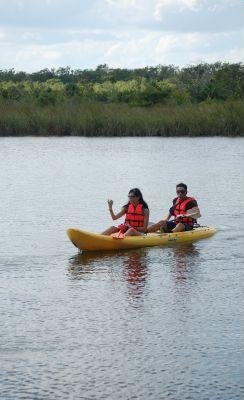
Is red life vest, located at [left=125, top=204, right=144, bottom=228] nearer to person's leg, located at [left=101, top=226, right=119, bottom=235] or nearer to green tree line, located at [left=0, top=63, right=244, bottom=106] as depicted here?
person's leg, located at [left=101, top=226, right=119, bottom=235]

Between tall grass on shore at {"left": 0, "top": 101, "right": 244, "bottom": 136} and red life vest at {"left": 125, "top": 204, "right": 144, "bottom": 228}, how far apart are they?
66.8 ft

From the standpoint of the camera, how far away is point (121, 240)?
1414cm

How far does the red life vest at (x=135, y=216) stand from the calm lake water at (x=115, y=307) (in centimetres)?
50

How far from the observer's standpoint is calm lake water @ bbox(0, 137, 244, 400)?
27.0 ft

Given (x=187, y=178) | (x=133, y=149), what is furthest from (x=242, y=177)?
(x=133, y=149)

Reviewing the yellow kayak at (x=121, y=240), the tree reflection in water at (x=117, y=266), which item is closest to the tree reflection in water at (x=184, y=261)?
the yellow kayak at (x=121, y=240)

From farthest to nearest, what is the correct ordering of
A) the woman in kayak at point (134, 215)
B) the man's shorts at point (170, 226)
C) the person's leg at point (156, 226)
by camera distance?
the man's shorts at point (170, 226) → the person's leg at point (156, 226) → the woman in kayak at point (134, 215)

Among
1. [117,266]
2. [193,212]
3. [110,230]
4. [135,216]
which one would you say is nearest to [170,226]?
[193,212]

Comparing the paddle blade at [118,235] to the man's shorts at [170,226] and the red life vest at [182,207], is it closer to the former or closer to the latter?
the man's shorts at [170,226]

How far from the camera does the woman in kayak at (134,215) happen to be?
14.4 metres

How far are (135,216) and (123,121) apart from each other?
21.0m

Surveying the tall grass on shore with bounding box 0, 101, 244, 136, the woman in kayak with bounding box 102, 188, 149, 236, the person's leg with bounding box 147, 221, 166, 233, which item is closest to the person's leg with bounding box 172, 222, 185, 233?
the person's leg with bounding box 147, 221, 166, 233

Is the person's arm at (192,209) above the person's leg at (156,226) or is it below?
above

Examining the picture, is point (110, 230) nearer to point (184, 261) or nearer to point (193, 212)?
point (184, 261)
